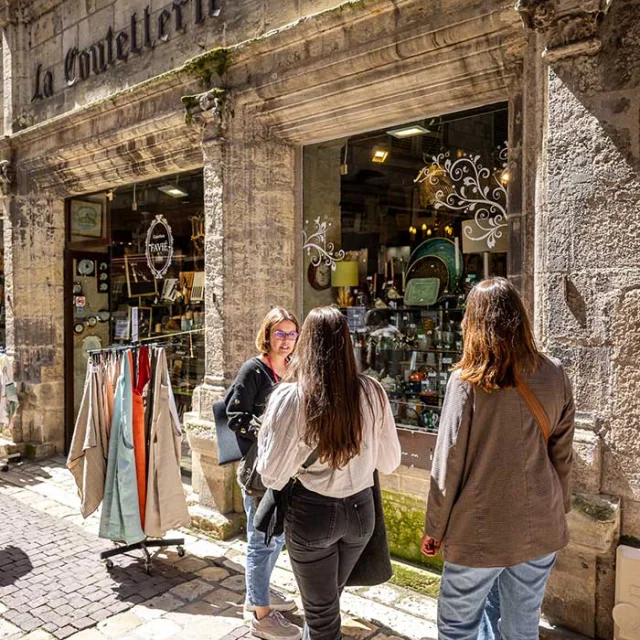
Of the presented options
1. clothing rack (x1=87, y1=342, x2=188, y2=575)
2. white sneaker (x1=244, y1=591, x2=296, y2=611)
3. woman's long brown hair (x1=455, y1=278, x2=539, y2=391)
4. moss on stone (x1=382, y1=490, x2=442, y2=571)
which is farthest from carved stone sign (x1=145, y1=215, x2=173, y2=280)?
woman's long brown hair (x1=455, y1=278, x2=539, y2=391)

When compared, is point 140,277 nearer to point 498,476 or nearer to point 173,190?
point 173,190

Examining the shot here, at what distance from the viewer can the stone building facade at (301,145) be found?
3.00 m

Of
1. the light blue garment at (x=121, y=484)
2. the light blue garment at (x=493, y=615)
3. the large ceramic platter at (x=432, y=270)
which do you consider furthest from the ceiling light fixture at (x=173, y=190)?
the light blue garment at (x=493, y=615)

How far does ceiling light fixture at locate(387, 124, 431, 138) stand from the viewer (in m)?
4.25

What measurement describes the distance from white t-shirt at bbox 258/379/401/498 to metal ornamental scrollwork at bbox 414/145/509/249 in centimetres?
182

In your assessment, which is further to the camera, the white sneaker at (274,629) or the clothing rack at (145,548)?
the clothing rack at (145,548)

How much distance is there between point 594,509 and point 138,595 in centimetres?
266

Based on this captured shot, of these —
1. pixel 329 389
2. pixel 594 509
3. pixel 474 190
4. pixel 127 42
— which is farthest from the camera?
pixel 127 42

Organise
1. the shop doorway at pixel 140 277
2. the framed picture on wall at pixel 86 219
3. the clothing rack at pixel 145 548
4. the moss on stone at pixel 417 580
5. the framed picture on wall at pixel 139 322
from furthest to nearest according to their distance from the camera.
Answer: the framed picture on wall at pixel 86 219
the framed picture on wall at pixel 139 322
the shop doorway at pixel 140 277
the clothing rack at pixel 145 548
the moss on stone at pixel 417 580

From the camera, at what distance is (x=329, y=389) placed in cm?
234

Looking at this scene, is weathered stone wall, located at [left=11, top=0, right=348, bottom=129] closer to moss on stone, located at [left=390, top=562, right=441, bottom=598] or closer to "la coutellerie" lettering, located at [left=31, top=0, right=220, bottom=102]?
"la coutellerie" lettering, located at [left=31, top=0, right=220, bottom=102]

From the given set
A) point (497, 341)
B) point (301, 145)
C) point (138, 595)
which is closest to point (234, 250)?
point (301, 145)

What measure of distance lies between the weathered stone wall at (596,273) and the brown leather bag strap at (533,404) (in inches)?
38.9

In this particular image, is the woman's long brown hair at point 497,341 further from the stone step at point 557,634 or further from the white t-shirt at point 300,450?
the stone step at point 557,634
